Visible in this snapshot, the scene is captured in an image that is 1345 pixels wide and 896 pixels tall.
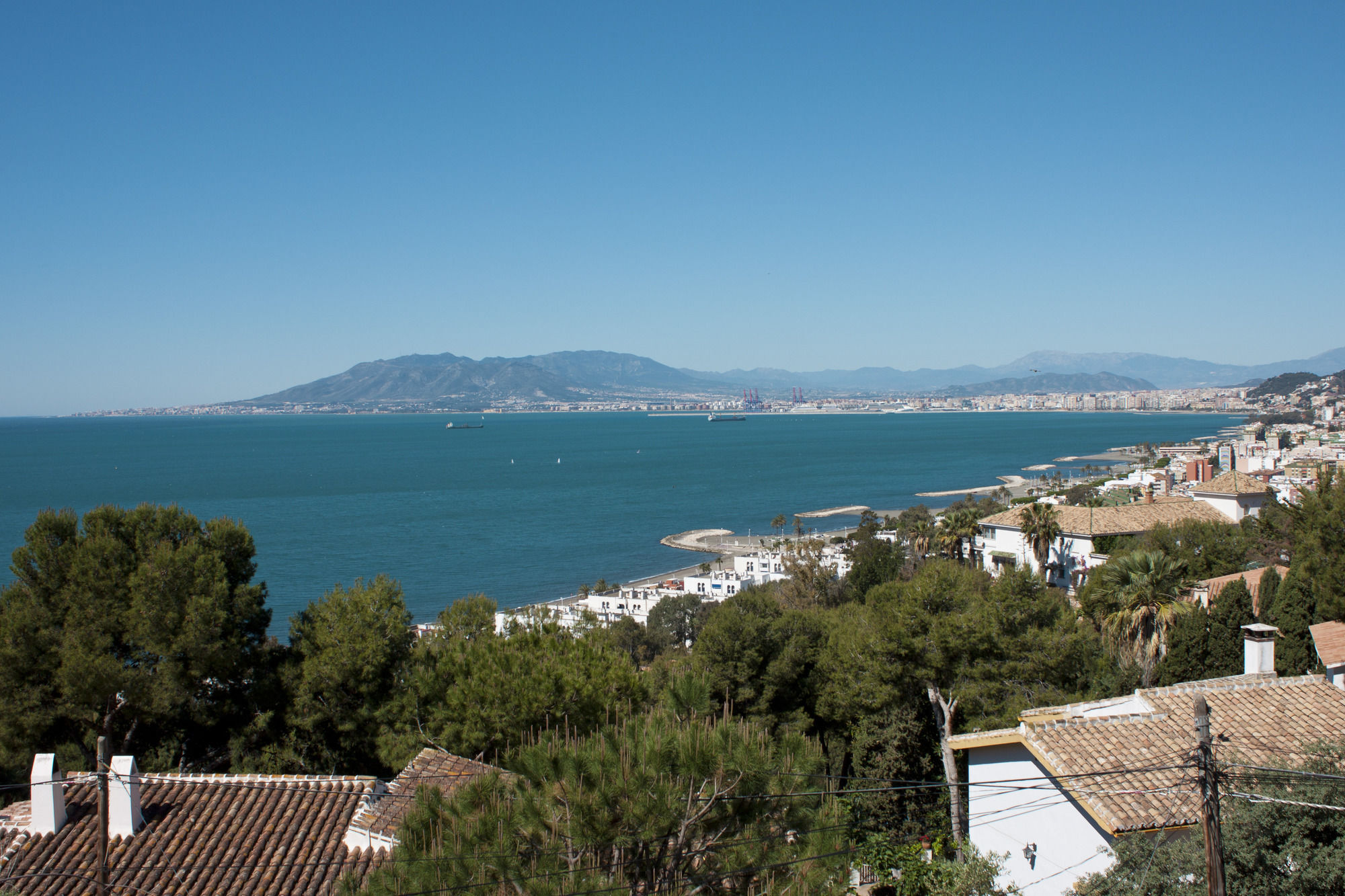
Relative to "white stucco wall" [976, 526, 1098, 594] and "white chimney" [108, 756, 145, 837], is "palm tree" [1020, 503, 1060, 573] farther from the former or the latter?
"white chimney" [108, 756, 145, 837]

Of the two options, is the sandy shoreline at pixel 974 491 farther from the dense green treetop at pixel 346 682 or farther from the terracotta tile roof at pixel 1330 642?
the dense green treetop at pixel 346 682

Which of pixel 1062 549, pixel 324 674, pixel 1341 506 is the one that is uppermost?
pixel 1341 506

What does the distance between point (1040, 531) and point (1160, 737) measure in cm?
2275

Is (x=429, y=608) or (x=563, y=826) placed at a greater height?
(x=563, y=826)

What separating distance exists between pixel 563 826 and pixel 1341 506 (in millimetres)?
17576

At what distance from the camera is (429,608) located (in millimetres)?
40469

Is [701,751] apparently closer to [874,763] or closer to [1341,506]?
[874,763]

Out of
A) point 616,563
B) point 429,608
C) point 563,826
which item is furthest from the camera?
point 616,563

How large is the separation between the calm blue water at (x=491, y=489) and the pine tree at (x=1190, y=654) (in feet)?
104

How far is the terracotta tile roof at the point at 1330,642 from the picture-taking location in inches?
421

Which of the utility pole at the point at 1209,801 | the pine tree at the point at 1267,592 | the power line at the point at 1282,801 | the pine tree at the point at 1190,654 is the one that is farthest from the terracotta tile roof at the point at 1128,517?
the utility pole at the point at 1209,801

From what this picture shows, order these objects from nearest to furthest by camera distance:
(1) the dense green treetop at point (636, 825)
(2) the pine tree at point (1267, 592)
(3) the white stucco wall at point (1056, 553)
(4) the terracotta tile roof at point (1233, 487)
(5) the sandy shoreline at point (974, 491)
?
(1) the dense green treetop at point (636, 825), (2) the pine tree at point (1267, 592), (3) the white stucco wall at point (1056, 553), (4) the terracotta tile roof at point (1233, 487), (5) the sandy shoreline at point (974, 491)

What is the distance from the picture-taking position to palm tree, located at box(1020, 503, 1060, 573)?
2891cm

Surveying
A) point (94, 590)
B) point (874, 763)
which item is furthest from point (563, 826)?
point (94, 590)
